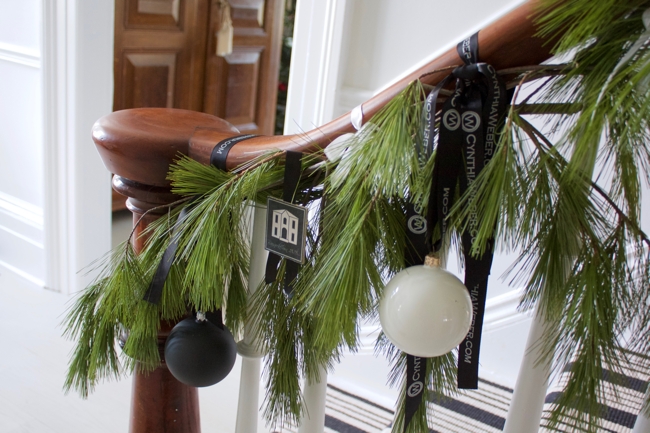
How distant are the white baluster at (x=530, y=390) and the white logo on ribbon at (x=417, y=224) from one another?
5.5 inches

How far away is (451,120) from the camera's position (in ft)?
1.42

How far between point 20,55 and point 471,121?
7.15 feet

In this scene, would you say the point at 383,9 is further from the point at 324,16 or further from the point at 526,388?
the point at 526,388

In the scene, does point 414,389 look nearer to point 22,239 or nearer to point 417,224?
point 417,224

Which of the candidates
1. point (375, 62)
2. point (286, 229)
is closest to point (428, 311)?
point (286, 229)

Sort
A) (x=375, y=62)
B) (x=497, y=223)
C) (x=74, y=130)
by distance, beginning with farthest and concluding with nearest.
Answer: (x=74, y=130) < (x=375, y=62) < (x=497, y=223)

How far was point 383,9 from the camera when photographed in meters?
1.55

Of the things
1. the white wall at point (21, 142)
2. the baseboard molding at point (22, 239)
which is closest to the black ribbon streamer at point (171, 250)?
the white wall at point (21, 142)

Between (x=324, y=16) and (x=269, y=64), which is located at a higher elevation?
(x=324, y=16)

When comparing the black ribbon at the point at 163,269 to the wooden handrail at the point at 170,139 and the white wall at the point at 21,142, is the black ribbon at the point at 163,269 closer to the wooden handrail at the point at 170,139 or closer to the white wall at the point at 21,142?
the wooden handrail at the point at 170,139

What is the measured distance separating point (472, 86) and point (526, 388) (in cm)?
27

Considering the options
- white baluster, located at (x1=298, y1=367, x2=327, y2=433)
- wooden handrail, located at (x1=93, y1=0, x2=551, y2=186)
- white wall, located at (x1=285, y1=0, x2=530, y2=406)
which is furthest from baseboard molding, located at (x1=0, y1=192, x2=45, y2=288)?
white baluster, located at (x1=298, y1=367, x2=327, y2=433)

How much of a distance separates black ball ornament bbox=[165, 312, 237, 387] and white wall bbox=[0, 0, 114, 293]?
5.48 ft

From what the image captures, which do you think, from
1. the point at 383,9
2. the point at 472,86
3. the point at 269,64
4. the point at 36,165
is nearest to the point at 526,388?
the point at 472,86
